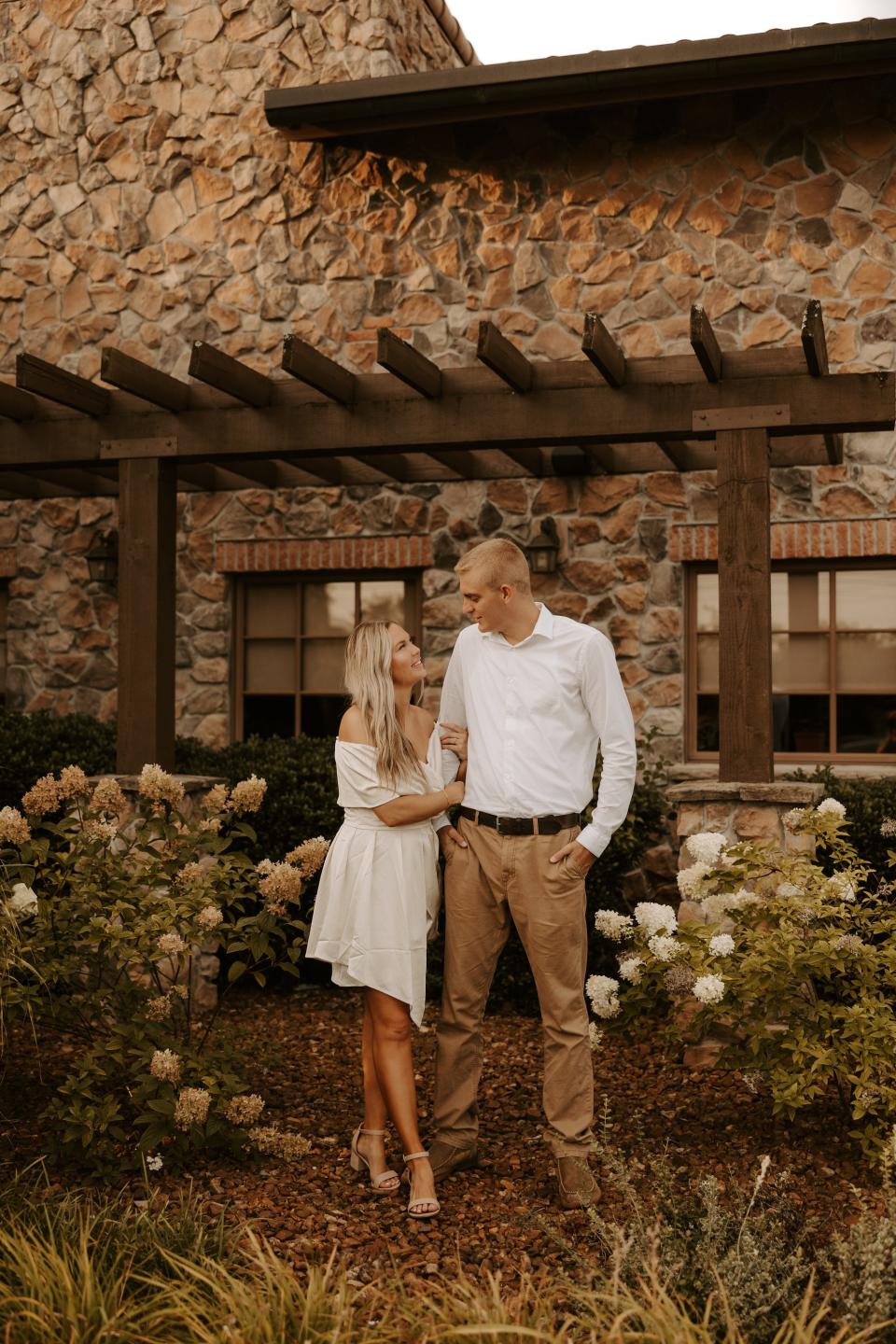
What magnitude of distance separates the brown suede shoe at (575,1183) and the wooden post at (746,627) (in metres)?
2.07

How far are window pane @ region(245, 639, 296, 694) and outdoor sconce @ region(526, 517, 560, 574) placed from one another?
1702 mm

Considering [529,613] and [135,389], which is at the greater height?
[135,389]

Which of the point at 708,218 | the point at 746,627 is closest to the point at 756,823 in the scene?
the point at 746,627

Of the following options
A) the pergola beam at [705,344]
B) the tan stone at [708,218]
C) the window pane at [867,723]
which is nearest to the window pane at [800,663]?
the window pane at [867,723]

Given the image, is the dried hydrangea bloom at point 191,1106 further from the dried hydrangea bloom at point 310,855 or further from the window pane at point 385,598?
the window pane at point 385,598

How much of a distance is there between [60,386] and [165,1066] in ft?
11.1

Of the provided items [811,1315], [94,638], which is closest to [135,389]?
[94,638]

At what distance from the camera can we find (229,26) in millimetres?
8281

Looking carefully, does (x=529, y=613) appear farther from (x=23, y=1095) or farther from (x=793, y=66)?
(x=793, y=66)

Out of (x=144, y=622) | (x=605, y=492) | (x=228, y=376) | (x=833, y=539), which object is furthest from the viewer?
(x=605, y=492)

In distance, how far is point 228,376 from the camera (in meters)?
5.55

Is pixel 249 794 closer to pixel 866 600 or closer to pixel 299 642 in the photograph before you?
pixel 299 642

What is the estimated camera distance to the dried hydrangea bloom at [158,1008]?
146 inches

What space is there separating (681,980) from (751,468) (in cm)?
223
